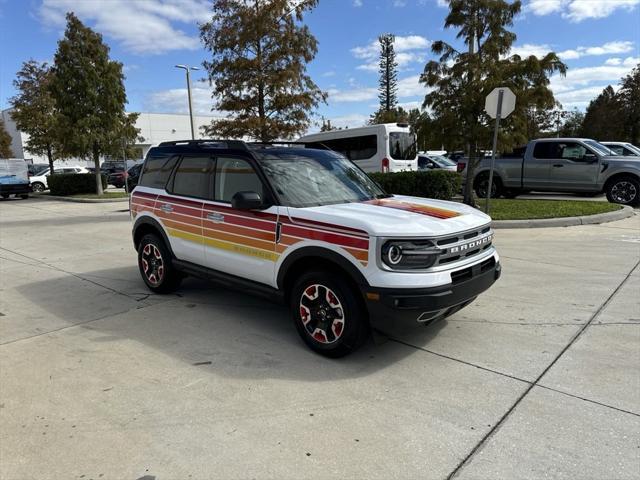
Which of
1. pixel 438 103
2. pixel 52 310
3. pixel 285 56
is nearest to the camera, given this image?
pixel 52 310

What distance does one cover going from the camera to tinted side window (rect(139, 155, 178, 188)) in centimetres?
575

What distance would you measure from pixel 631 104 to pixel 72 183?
4658cm

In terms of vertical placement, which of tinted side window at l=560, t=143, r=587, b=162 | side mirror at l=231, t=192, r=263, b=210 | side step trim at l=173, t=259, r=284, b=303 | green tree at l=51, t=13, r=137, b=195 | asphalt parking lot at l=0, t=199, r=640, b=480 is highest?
green tree at l=51, t=13, r=137, b=195

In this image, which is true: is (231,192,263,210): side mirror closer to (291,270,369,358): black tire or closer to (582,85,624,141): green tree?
(291,270,369,358): black tire

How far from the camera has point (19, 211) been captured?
1759 cm

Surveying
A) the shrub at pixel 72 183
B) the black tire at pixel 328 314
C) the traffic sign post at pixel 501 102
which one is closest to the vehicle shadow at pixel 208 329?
the black tire at pixel 328 314

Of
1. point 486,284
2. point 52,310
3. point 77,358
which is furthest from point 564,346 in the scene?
point 52,310

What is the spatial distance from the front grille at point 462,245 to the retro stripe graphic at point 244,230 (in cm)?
62

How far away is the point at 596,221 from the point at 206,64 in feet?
39.4

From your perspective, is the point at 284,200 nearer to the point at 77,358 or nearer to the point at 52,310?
the point at 77,358

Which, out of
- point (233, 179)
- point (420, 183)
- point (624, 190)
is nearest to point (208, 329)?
point (233, 179)

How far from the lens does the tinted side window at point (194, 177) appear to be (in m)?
5.16

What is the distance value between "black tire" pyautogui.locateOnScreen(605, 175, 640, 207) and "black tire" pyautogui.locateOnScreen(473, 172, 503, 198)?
3215mm

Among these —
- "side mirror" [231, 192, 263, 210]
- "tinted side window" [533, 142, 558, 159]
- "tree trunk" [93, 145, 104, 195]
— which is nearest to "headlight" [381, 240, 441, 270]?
"side mirror" [231, 192, 263, 210]
